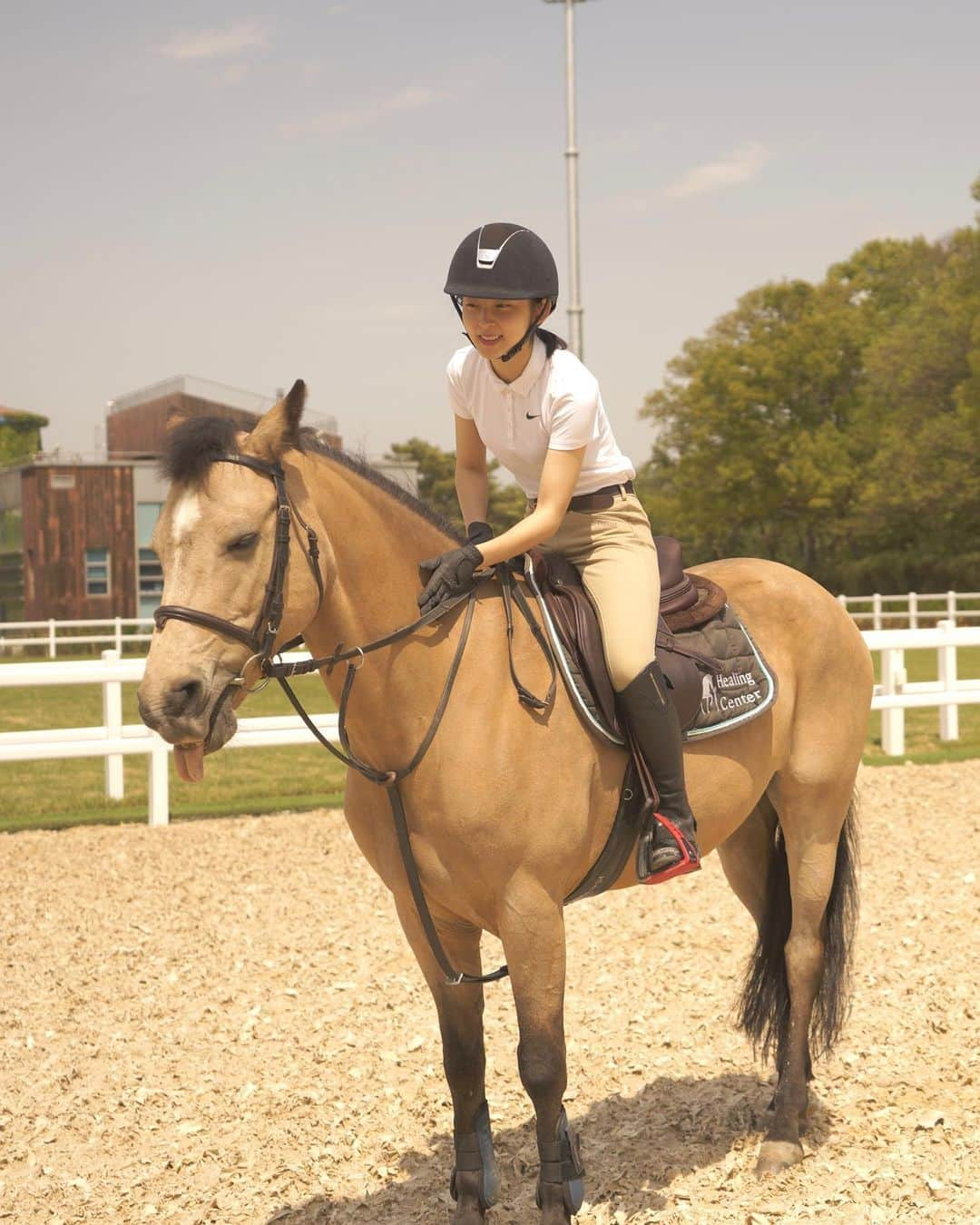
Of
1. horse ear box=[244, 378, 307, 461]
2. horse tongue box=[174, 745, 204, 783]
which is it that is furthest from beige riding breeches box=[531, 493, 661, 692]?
horse tongue box=[174, 745, 204, 783]

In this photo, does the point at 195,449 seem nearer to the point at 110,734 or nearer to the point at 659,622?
the point at 659,622

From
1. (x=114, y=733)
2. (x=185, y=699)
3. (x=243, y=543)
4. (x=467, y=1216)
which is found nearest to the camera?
(x=185, y=699)

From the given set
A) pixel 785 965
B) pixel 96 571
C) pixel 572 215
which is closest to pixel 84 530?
pixel 96 571

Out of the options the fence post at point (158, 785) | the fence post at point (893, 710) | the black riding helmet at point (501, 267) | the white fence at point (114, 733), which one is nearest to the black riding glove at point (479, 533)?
the black riding helmet at point (501, 267)

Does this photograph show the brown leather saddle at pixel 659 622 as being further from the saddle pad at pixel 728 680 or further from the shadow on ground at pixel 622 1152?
the shadow on ground at pixel 622 1152

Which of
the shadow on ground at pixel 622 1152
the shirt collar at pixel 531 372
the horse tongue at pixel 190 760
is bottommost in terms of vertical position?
the shadow on ground at pixel 622 1152

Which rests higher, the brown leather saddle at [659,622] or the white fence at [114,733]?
the brown leather saddle at [659,622]

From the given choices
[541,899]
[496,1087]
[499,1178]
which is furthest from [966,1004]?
[541,899]

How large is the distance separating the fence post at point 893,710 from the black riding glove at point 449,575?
1006 centimetres

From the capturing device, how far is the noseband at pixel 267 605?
3287 mm

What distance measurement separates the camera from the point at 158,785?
10.4 m

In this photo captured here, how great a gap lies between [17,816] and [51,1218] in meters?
7.29

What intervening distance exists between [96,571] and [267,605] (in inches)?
1716

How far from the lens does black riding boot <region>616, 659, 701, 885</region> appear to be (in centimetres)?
400
